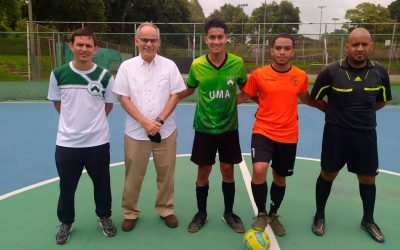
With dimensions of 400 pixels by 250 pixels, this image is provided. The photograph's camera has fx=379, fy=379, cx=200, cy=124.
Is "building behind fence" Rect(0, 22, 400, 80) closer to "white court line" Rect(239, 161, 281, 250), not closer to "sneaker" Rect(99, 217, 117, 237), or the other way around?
"white court line" Rect(239, 161, 281, 250)

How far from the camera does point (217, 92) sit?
3.51 meters

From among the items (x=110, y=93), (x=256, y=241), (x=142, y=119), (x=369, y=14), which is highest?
(x=369, y=14)

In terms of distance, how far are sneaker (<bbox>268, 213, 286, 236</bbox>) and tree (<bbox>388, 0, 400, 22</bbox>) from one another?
223ft

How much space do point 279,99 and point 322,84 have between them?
17.7 inches

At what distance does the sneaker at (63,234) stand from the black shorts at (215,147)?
1360 millimetres

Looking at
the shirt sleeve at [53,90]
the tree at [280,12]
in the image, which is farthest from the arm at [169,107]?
the tree at [280,12]

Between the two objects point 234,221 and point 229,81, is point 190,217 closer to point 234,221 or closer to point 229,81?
point 234,221

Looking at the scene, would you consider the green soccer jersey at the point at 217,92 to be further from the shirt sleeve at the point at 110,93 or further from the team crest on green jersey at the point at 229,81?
the shirt sleeve at the point at 110,93

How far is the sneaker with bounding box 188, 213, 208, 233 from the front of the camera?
3.73m

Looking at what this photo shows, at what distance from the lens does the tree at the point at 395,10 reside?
205ft

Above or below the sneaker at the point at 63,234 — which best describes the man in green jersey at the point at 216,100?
above

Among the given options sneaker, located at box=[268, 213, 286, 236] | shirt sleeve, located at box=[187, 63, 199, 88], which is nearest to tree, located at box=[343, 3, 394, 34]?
sneaker, located at box=[268, 213, 286, 236]

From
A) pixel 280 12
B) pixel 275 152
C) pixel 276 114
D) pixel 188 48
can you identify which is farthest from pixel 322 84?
pixel 280 12

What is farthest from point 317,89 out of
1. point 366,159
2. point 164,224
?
point 164,224
